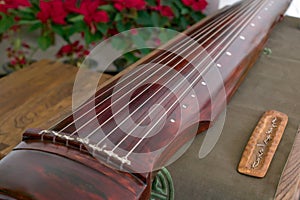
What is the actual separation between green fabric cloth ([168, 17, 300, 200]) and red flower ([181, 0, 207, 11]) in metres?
0.70

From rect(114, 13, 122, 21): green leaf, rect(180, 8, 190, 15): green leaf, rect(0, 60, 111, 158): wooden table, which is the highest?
rect(114, 13, 122, 21): green leaf

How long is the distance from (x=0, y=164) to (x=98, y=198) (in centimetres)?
17

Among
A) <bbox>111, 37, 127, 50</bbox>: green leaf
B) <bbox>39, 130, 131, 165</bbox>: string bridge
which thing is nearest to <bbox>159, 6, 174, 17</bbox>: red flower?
<bbox>111, 37, 127, 50</bbox>: green leaf

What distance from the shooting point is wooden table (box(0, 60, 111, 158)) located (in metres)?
1.43

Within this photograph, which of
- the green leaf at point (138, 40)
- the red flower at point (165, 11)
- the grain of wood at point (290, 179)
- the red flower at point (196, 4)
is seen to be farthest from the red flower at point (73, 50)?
the grain of wood at point (290, 179)

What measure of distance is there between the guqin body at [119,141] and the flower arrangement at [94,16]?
2.79 feet

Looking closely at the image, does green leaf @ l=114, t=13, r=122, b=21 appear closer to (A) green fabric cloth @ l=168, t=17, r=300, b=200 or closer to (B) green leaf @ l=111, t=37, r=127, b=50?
(B) green leaf @ l=111, t=37, r=127, b=50

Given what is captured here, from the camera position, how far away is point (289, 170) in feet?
2.85

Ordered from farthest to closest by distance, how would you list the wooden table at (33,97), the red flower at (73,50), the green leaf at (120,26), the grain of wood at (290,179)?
the red flower at (73,50) → the green leaf at (120,26) → the wooden table at (33,97) → the grain of wood at (290,179)

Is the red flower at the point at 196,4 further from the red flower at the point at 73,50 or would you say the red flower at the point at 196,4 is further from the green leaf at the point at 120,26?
the red flower at the point at 73,50

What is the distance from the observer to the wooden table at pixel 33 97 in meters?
1.43

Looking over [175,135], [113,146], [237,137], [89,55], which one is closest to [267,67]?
[237,137]

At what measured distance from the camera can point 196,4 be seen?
2059 mm

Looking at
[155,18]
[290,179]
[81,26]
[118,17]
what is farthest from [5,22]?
[290,179]
